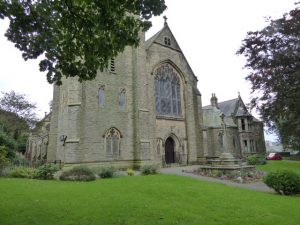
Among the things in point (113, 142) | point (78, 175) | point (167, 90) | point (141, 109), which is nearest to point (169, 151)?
point (141, 109)

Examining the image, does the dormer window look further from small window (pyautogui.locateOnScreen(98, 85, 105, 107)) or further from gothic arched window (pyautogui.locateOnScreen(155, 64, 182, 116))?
small window (pyautogui.locateOnScreen(98, 85, 105, 107))

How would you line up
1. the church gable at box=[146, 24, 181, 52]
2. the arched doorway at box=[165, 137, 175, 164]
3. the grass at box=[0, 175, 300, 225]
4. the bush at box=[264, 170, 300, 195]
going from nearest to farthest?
the grass at box=[0, 175, 300, 225] < the bush at box=[264, 170, 300, 195] < the arched doorway at box=[165, 137, 175, 164] < the church gable at box=[146, 24, 181, 52]

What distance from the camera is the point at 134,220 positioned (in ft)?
19.7

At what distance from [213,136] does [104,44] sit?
97.1 feet

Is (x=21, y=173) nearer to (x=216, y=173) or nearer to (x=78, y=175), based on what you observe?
(x=78, y=175)

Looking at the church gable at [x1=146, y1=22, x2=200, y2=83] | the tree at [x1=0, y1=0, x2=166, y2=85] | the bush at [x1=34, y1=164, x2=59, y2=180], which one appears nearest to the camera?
the tree at [x1=0, y1=0, x2=166, y2=85]

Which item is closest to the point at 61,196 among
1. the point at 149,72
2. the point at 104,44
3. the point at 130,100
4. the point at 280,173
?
the point at 104,44

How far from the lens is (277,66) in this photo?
1207 centimetres

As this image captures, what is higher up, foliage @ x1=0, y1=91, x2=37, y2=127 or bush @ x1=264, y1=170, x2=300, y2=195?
foliage @ x1=0, y1=91, x2=37, y2=127

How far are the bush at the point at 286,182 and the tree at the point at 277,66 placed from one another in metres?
3.21

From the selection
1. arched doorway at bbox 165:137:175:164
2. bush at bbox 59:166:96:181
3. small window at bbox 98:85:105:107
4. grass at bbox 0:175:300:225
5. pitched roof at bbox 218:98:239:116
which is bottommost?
grass at bbox 0:175:300:225

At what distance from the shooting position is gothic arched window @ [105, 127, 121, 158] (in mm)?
20328

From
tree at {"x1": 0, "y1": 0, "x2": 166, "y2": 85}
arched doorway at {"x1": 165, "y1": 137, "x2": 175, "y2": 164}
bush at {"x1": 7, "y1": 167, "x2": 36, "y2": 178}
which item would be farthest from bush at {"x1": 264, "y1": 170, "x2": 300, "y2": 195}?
arched doorway at {"x1": 165, "y1": 137, "x2": 175, "y2": 164}

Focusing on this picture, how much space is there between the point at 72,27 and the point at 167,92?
2100 cm
